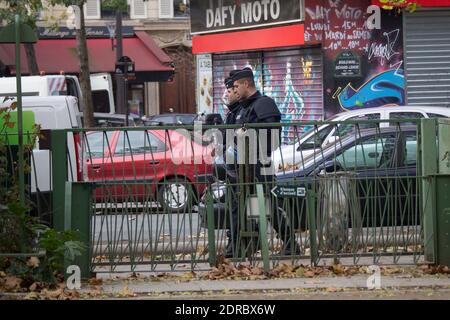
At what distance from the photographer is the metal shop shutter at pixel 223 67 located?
23.1 metres

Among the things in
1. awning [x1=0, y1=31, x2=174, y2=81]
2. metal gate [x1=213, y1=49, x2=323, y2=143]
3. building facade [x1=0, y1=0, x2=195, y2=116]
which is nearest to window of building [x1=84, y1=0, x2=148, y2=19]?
building facade [x1=0, y1=0, x2=195, y2=116]

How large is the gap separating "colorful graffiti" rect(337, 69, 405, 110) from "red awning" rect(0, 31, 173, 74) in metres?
18.3

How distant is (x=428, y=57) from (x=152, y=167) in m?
11.9

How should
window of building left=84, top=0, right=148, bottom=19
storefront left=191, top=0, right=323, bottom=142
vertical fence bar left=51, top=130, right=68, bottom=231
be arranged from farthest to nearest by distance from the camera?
window of building left=84, top=0, right=148, bottom=19 → storefront left=191, top=0, right=323, bottom=142 → vertical fence bar left=51, top=130, right=68, bottom=231

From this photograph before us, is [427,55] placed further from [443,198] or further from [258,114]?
[443,198]

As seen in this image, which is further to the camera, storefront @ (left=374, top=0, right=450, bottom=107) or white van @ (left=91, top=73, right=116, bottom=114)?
white van @ (left=91, top=73, right=116, bottom=114)

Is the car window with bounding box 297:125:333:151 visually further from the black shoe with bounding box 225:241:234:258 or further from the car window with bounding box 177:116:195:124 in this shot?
the car window with bounding box 177:116:195:124

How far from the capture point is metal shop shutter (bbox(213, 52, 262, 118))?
23117 mm

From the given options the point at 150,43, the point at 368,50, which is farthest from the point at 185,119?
the point at 368,50

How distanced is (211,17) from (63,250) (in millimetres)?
16058

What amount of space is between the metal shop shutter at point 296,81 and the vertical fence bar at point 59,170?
1215 centimetres

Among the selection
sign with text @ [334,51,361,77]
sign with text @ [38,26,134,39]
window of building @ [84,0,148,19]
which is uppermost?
window of building @ [84,0,148,19]
